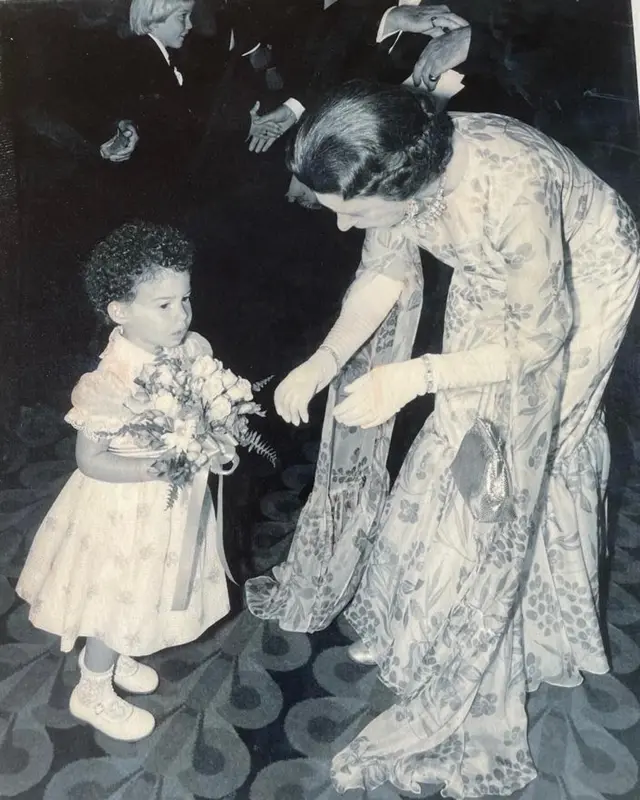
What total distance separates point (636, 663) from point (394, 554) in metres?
0.61

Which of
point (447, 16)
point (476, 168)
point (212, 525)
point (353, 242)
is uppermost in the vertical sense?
point (447, 16)

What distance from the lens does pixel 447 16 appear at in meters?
1.50

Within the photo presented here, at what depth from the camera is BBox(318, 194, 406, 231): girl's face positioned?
4.39 feet

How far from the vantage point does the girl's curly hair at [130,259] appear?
4.72ft

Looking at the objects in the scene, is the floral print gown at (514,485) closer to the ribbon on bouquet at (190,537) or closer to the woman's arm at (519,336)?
the woman's arm at (519,336)

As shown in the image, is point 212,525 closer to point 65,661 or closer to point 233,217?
point 65,661

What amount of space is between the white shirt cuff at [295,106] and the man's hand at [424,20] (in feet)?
0.64

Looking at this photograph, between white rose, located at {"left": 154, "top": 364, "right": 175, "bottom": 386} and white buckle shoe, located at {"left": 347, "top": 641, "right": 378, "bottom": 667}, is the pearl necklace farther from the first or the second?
white buckle shoe, located at {"left": 347, "top": 641, "right": 378, "bottom": 667}

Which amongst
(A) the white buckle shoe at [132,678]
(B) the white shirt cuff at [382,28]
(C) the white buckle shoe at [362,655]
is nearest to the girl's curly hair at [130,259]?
(B) the white shirt cuff at [382,28]

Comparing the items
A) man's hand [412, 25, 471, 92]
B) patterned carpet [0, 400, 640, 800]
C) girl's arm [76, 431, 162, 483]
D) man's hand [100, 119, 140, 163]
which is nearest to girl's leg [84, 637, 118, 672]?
patterned carpet [0, 400, 640, 800]

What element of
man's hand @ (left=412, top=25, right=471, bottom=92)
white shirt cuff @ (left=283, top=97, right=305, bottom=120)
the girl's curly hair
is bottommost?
the girl's curly hair

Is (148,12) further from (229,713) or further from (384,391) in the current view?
(229,713)

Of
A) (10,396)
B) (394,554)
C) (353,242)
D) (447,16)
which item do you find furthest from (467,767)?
(447,16)

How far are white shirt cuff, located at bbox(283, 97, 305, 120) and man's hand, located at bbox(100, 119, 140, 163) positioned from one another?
0.28 meters
